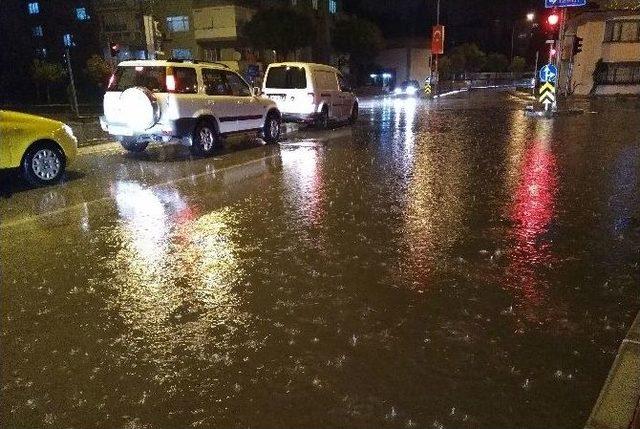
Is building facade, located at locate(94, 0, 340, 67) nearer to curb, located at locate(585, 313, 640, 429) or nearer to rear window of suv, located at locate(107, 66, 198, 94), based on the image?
rear window of suv, located at locate(107, 66, 198, 94)

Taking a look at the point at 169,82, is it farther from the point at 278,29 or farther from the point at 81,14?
the point at 81,14

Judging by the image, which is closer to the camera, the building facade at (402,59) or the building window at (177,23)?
the building window at (177,23)

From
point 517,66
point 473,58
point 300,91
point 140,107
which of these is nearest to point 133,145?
point 140,107

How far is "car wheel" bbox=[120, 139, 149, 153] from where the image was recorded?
12289 mm

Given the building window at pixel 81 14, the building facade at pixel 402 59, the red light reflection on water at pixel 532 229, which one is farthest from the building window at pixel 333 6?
the red light reflection on water at pixel 532 229

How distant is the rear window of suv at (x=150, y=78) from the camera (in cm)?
1096

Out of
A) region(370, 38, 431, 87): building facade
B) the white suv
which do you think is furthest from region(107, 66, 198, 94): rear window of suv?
region(370, 38, 431, 87): building facade

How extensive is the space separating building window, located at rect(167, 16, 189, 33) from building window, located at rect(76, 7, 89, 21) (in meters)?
7.38

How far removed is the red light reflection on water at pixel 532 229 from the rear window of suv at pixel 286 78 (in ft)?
27.0

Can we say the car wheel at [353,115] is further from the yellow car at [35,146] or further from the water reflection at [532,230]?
the yellow car at [35,146]

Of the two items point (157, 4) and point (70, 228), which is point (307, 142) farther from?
point (157, 4)

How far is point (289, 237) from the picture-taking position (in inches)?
243

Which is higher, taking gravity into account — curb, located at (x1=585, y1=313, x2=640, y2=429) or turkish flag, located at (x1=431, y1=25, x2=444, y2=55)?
turkish flag, located at (x1=431, y1=25, x2=444, y2=55)

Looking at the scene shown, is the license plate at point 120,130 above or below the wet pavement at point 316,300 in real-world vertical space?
above
